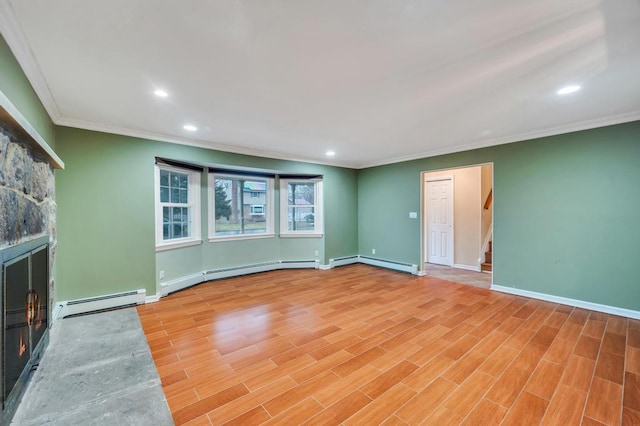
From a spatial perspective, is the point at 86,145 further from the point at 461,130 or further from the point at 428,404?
the point at 461,130

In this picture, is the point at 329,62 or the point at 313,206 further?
the point at 313,206

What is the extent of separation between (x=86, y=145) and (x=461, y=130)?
504 cm

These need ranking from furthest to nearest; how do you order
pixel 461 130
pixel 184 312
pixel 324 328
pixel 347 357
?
pixel 461 130, pixel 184 312, pixel 324 328, pixel 347 357

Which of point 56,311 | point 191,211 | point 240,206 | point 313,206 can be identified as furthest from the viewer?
point 313,206

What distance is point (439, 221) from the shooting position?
654 centimetres

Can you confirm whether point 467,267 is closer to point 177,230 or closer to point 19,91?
point 177,230

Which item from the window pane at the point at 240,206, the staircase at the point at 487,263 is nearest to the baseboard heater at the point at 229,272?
the window pane at the point at 240,206

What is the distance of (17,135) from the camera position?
1.67m

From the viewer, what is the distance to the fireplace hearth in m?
1.45

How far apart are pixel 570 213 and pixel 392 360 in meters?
3.35

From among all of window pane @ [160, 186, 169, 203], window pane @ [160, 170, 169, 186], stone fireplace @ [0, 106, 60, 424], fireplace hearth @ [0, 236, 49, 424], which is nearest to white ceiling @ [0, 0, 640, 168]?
stone fireplace @ [0, 106, 60, 424]

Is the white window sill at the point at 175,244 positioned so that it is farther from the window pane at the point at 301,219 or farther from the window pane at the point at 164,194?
the window pane at the point at 301,219

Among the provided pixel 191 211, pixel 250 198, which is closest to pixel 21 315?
pixel 191 211

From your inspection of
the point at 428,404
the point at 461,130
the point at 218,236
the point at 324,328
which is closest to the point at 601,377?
the point at 428,404
